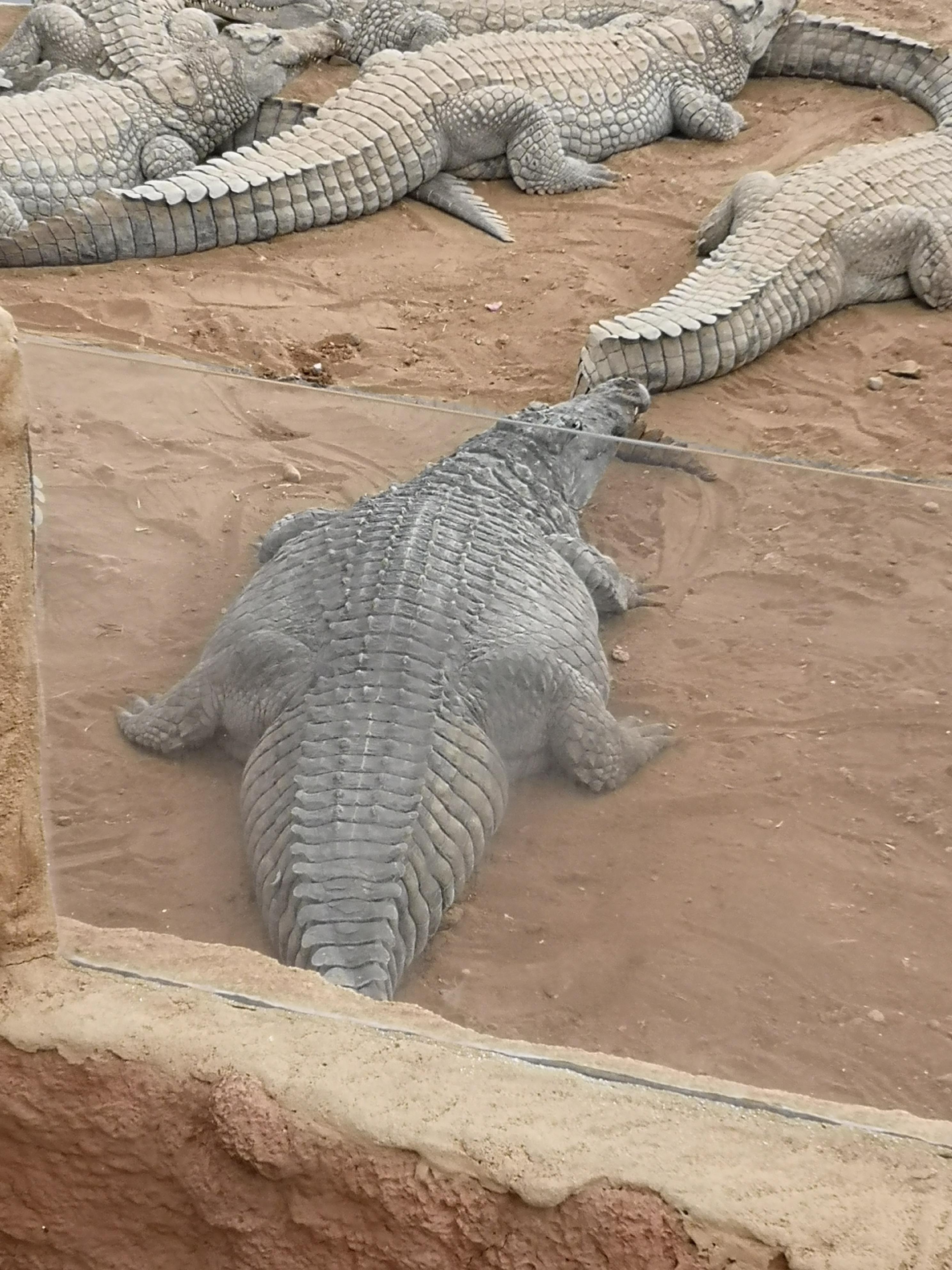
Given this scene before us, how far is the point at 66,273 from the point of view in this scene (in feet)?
17.3

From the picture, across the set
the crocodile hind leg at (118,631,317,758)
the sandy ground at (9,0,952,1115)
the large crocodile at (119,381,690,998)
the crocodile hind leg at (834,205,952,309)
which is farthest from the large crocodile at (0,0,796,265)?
the crocodile hind leg at (118,631,317,758)

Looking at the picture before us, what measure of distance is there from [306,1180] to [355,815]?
1.89ft

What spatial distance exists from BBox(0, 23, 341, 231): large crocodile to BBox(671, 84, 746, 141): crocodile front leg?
6.34 feet

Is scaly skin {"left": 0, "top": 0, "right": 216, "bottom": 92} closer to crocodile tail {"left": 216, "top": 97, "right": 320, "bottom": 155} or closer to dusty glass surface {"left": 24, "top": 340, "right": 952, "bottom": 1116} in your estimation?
crocodile tail {"left": 216, "top": 97, "right": 320, "bottom": 155}

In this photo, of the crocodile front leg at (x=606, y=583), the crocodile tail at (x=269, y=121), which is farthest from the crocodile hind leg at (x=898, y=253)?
the crocodile front leg at (x=606, y=583)

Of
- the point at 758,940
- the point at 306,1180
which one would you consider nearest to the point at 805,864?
the point at 758,940

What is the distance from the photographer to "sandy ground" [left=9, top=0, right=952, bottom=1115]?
1.84 meters

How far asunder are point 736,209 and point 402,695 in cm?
387

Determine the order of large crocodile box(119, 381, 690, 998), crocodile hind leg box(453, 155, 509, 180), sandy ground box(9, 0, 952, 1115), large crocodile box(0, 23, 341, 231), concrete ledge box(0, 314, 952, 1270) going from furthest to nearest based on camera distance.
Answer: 1. crocodile hind leg box(453, 155, 509, 180)
2. large crocodile box(0, 23, 341, 231)
3. large crocodile box(119, 381, 690, 998)
4. sandy ground box(9, 0, 952, 1115)
5. concrete ledge box(0, 314, 952, 1270)

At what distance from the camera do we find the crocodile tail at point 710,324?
14.8 feet

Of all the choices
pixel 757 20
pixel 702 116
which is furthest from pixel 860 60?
pixel 702 116

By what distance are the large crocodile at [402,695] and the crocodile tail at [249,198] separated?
328cm

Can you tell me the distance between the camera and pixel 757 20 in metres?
6.66

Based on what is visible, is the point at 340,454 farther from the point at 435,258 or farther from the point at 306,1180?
the point at 435,258
